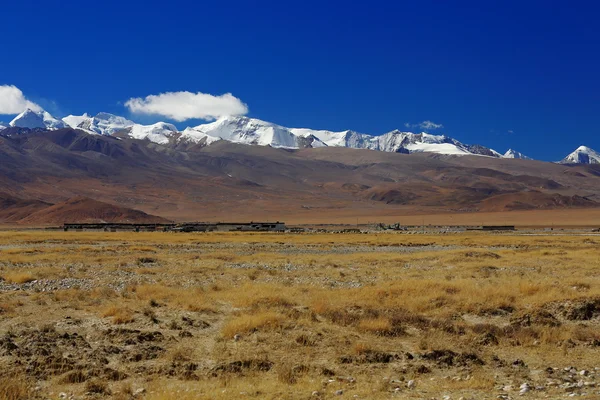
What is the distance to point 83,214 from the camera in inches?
7047

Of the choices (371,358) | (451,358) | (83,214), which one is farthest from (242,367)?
→ (83,214)

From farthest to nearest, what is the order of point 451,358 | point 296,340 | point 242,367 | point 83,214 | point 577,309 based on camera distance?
point 83,214, point 577,309, point 296,340, point 451,358, point 242,367

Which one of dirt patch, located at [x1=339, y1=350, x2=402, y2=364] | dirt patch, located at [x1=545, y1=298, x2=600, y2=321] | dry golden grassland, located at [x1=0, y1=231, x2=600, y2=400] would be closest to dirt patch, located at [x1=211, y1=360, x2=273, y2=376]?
dry golden grassland, located at [x1=0, y1=231, x2=600, y2=400]

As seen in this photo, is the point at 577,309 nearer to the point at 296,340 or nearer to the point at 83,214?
the point at 296,340

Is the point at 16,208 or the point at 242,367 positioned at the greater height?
the point at 16,208

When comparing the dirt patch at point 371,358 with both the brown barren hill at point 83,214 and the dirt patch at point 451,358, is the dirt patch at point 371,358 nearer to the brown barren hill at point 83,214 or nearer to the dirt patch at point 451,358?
the dirt patch at point 451,358

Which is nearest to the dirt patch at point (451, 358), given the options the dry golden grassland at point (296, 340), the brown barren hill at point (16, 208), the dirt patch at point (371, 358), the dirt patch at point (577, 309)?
the dry golden grassland at point (296, 340)

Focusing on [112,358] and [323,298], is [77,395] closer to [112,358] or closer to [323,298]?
[112,358]

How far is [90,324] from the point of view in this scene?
680 inches

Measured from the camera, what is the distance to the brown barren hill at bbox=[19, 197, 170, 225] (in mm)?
172250

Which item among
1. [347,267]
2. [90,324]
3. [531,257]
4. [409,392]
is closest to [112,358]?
[90,324]

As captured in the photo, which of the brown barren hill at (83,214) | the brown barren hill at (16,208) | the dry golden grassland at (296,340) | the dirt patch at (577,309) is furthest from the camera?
the brown barren hill at (16,208)

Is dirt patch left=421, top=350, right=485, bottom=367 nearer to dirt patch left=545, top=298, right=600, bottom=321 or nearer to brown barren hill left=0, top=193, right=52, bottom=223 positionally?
dirt patch left=545, top=298, right=600, bottom=321

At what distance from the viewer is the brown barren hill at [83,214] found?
172 metres
